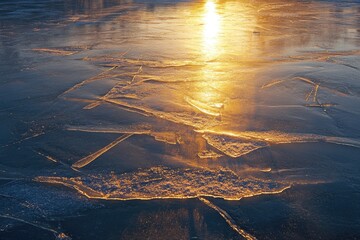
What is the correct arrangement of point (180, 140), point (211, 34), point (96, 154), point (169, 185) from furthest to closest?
point (211, 34) → point (180, 140) → point (96, 154) → point (169, 185)

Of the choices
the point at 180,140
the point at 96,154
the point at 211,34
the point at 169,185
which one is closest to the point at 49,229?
the point at 169,185

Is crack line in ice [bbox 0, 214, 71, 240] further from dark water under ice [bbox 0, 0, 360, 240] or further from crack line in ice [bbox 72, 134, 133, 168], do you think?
crack line in ice [bbox 72, 134, 133, 168]

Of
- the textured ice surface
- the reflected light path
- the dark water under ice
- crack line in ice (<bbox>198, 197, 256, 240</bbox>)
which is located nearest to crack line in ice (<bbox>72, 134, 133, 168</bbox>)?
the dark water under ice

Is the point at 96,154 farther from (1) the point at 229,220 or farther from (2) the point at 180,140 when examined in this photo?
(1) the point at 229,220

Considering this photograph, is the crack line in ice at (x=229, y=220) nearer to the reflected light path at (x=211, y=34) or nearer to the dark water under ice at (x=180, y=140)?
the dark water under ice at (x=180, y=140)

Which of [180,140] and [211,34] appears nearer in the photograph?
[180,140]

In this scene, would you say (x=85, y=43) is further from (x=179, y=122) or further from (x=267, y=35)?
(x=179, y=122)

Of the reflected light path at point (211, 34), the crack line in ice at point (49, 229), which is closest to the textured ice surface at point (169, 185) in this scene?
the crack line in ice at point (49, 229)

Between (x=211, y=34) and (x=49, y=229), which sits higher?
(x=211, y=34)
